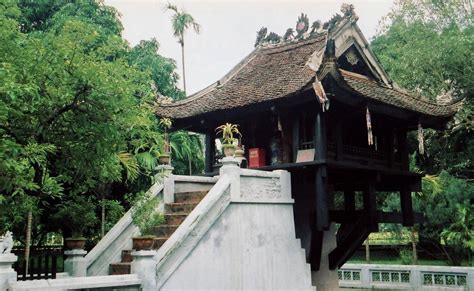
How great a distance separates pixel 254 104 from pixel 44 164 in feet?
16.3

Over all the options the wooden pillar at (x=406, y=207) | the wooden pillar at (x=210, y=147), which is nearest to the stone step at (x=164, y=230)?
the wooden pillar at (x=210, y=147)

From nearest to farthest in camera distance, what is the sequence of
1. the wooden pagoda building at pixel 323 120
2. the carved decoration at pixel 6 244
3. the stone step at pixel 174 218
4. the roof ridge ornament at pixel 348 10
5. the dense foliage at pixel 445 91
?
the carved decoration at pixel 6 244 → the stone step at pixel 174 218 → the wooden pagoda building at pixel 323 120 → the roof ridge ornament at pixel 348 10 → the dense foliage at pixel 445 91

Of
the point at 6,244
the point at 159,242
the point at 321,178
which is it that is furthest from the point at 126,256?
the point at 321,178

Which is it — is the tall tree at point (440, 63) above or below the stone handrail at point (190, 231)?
above

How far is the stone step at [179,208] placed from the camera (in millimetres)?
8684

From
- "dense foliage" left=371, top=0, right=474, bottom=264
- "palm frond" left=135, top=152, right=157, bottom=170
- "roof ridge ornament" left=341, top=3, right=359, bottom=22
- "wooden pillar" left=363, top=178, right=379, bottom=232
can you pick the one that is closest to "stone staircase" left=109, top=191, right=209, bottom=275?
"wooden pillar" left=363, top=178, right=379, bottom=232

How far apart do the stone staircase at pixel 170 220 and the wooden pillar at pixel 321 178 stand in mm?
2153

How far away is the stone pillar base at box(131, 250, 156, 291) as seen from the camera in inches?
257

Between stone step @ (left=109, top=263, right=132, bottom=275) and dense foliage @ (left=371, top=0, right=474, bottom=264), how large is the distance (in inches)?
437

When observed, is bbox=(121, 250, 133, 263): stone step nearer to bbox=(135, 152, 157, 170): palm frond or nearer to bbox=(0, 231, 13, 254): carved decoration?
bbox=(0, 231, 13, 254): carved decoration

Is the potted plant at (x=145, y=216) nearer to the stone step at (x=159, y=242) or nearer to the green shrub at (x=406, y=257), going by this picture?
the stone step at (x=159, y=242)

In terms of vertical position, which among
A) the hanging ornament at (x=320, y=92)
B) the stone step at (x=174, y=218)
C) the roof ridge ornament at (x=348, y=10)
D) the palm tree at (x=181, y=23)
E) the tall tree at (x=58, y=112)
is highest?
the palm tree at (x=181, y=23)

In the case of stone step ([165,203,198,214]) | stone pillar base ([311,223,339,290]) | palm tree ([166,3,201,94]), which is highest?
palm tree ([166,3,201,94])

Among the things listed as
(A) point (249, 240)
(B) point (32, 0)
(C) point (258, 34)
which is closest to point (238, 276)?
(A) point (249, 240)
